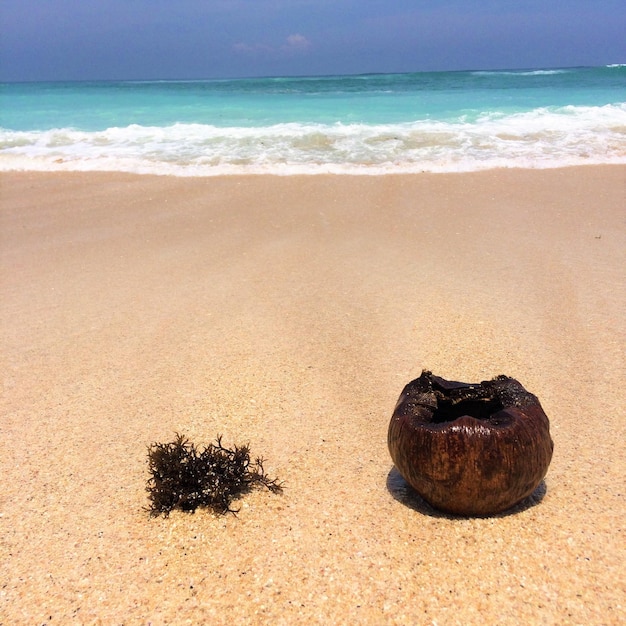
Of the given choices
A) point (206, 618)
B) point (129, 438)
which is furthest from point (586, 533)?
point (129, 438)

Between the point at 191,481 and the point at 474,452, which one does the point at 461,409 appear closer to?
the point at 474,452

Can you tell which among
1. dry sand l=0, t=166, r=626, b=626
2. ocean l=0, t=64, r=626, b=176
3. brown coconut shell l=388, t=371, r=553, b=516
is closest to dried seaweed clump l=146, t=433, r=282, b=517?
dry sand l=0, t=166, r=626, b=626

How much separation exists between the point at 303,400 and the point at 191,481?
876mm

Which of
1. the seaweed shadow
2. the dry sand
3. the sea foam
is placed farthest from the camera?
the sea foam

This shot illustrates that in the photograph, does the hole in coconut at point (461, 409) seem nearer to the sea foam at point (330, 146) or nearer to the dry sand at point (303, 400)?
the dry sand at point (303, 400)

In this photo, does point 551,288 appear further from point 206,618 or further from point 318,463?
point 206,618

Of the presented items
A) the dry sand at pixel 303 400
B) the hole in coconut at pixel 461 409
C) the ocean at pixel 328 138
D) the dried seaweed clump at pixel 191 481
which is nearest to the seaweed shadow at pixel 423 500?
the dry sand at pixel 303 400

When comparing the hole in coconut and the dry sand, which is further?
the hole in coconut

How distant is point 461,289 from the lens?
13.6 ft

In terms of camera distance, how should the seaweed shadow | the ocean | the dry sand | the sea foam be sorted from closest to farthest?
the dry sand < the seaweed shadow < the sea foam < the ocean

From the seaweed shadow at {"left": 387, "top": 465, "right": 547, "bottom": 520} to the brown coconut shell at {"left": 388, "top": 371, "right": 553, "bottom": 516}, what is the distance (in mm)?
52

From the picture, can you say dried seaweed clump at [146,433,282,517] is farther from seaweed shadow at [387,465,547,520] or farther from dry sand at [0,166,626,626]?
seaweed shadow at [387,465,547,520]

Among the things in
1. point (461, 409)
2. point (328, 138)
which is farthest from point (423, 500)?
point (328, 138)

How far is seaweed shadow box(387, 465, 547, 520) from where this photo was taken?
2033mm
